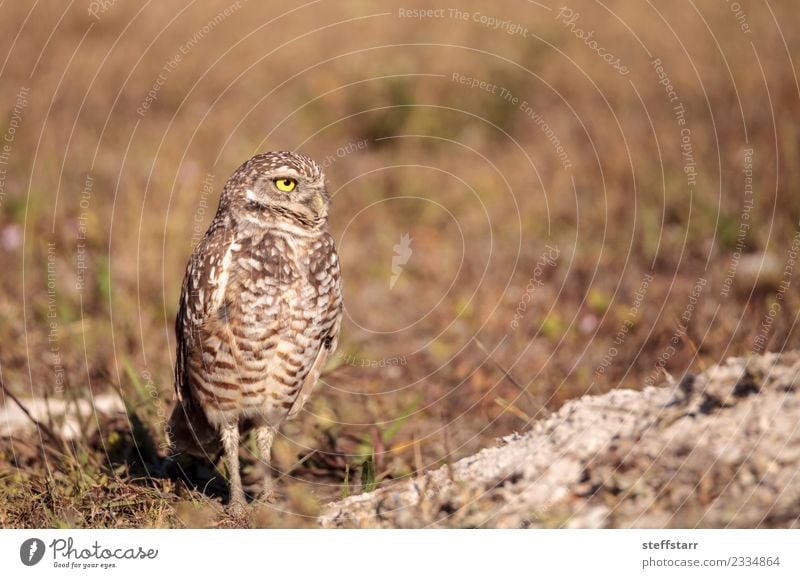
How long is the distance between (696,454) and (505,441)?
84 cm

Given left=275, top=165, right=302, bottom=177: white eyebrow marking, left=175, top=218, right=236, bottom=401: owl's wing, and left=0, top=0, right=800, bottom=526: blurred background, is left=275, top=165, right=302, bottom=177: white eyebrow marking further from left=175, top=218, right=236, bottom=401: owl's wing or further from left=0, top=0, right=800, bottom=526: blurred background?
left=0, top=0, right=800, bottom=526: blurred background

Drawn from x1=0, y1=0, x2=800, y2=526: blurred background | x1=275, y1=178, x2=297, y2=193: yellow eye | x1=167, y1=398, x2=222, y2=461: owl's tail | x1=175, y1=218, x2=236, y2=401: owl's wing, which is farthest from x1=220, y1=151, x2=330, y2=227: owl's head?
x1=0, y1=0, x2=800, y2=526: blurred background

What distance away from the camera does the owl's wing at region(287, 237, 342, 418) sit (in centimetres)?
362

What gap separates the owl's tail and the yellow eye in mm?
962

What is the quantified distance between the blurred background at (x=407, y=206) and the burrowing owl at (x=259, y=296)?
1.49 ft

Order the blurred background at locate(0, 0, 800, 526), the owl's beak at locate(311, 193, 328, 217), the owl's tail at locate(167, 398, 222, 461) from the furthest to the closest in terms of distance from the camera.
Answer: the blurred background at locate(0, 0, 800, 526)
the owl's tail at locate(167, 398, 222, 461)
the owl's beak at locate(311, 193, 328, 217)

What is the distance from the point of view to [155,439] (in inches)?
164

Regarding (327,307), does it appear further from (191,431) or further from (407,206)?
(407,206)

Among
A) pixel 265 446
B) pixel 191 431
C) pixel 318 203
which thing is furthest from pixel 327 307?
pixel 191 431

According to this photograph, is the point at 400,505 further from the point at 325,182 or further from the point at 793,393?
the point at 793,393

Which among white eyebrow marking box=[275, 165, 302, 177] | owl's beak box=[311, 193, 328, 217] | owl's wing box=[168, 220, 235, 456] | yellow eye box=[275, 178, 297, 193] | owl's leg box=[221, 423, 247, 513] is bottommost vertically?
owl's leg box=[221, 423, 247, 513]

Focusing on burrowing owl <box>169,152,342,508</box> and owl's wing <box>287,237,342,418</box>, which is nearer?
burrowing owl <box>169,152,342,508</box>

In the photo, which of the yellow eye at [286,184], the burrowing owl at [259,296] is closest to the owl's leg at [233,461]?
the burrowing owl at [259,296]

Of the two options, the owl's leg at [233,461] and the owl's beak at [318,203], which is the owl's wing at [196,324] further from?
the owl's beak at [318,203]
